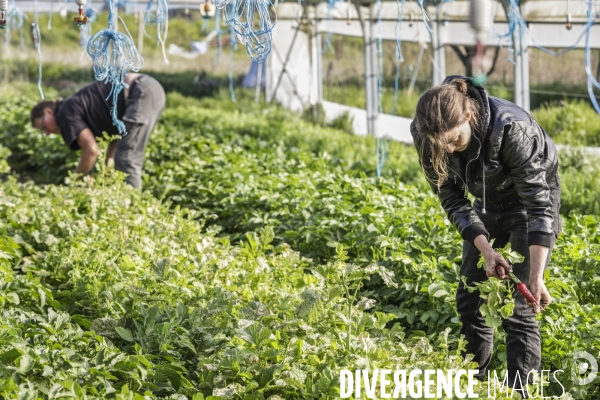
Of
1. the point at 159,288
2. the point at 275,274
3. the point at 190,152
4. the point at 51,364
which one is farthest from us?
the point at 190,152

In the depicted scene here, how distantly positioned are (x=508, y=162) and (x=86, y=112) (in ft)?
13.7

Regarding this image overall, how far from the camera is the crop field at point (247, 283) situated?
2895 millimetres

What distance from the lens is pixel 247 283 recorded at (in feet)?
12.9

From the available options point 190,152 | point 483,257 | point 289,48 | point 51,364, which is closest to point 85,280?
point 51,364

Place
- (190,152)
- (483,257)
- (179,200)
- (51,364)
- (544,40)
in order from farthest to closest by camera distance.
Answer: (544,40)
(190,152)
(179,200)
(483,257)
(51,364)

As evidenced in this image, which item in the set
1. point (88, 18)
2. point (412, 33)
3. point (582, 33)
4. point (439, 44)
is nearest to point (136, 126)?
point (88, 18)

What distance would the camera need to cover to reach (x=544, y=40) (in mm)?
9023

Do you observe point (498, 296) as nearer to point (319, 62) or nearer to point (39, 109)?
point (39, 109)

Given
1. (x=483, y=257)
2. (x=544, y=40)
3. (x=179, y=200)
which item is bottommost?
(x=179, y=200)

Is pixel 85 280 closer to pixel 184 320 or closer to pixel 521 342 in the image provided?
pixel 184 320

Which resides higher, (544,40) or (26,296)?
(544,40)

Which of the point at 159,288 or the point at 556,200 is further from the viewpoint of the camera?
the point at 159,288

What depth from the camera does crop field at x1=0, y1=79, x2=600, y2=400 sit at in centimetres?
289

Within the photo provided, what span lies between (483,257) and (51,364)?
167 cm
